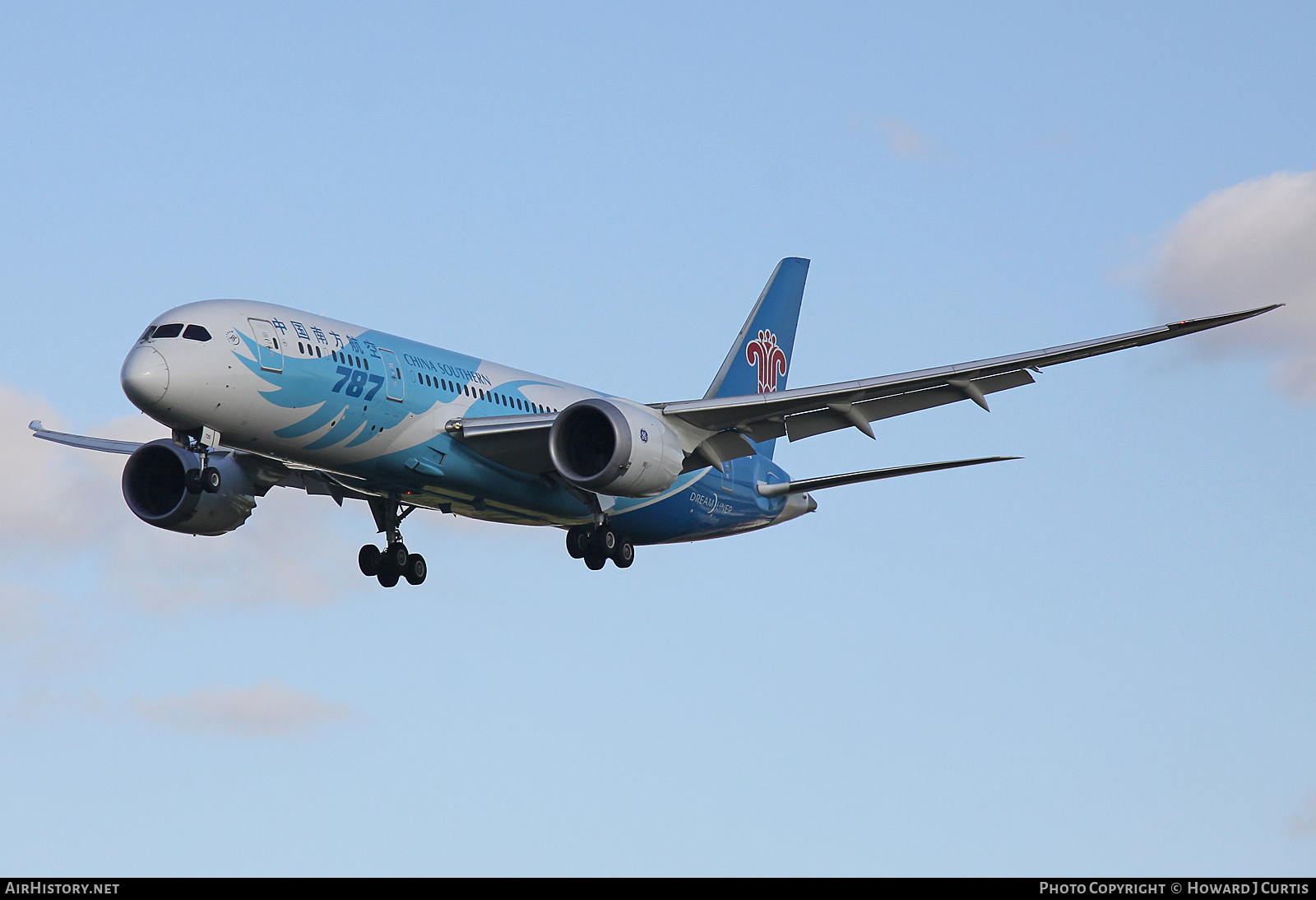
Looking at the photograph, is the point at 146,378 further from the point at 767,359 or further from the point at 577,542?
the point at 767,359

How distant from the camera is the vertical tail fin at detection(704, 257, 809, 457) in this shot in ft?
132

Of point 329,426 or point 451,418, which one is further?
point 451,418

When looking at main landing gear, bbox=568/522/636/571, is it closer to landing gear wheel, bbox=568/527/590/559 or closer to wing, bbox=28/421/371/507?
landing gear wheel, bbox=568/527/590/559

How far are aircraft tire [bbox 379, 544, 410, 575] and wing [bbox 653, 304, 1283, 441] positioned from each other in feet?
21.3

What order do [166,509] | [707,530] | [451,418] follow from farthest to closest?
[707,530] < [166,509] < [451,418]

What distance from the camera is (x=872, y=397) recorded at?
30.9m

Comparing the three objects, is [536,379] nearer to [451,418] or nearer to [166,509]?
[451,418]

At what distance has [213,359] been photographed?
87.2 feet

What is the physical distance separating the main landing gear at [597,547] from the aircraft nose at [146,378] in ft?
35.6

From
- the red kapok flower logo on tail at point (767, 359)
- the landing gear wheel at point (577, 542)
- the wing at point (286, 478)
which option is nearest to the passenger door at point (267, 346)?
the wing at point (286, 478)

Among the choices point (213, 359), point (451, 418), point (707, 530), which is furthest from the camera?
point (707, 530)
